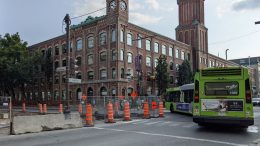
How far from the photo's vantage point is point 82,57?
2000 inches

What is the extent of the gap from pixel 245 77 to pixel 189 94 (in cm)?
1019

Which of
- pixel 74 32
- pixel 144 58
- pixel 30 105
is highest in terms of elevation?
pixel 74 32

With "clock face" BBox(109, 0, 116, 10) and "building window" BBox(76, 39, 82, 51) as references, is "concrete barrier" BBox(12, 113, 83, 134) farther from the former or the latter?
"building window" BBox(76, 39, 82, 51)

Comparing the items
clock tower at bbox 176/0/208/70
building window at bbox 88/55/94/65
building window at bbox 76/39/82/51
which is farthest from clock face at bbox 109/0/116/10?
clock tower at bbox 176/0/208/70

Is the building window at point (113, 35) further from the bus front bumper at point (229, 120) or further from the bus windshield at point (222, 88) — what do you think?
the bus front bumper at point (229, 120)

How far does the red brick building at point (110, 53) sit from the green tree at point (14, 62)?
13.8 feet

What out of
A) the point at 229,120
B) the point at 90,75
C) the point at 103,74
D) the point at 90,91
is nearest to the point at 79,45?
the point at 90,75

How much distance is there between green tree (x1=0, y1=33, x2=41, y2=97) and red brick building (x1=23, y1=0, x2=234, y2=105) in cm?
421

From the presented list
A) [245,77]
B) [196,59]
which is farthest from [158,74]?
[245,77]

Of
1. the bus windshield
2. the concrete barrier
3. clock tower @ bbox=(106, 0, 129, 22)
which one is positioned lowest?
the concrete barrier

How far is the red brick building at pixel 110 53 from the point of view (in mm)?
45931

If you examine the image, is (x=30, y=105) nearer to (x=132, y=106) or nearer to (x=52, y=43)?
(x=52, y=43)

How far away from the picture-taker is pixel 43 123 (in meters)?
14.1

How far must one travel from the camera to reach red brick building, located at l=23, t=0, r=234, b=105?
151 ft
